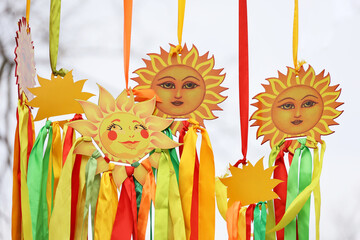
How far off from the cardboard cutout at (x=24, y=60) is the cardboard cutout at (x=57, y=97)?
0.05 metres

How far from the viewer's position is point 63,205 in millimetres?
750

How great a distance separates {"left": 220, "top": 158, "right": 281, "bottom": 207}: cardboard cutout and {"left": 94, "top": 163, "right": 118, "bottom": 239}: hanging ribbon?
0.18 meters

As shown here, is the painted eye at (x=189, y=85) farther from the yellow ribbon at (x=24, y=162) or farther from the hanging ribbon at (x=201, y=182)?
the yellow ribbon at (x=24, y=162)

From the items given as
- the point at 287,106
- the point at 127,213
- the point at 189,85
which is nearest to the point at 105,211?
the point at 127,213

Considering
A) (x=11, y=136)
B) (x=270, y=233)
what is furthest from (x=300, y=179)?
(x=11, y=136)

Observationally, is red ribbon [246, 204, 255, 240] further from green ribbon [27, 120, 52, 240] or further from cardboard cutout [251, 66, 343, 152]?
green ribbon [27, 120, 52, 240]

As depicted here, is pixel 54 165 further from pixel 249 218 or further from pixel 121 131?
pixel 249 218

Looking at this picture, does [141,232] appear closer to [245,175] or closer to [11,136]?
[245,175]

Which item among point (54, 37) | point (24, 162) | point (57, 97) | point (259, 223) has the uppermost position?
point (54, 37)

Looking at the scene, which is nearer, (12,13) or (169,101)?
(169,101)

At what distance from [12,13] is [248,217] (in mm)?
929

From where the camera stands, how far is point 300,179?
83cm

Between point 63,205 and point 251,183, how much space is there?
300 mm

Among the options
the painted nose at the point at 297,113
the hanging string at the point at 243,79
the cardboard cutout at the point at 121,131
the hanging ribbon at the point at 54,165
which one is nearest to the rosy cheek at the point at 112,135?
the cardboard cutout at the point at 121,131
